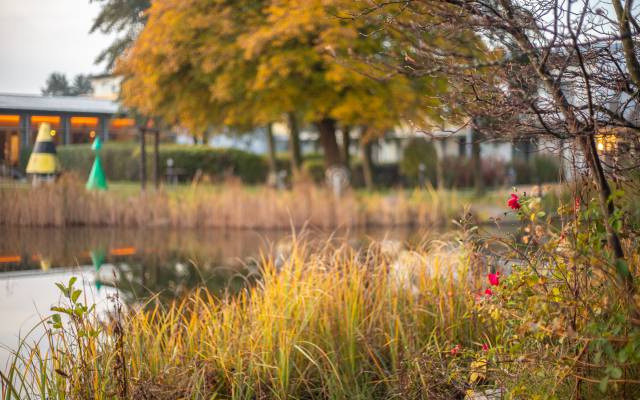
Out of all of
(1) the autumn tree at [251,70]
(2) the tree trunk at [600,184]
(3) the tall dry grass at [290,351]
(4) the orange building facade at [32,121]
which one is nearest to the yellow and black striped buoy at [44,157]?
(4) the orange building facade at [32,121]

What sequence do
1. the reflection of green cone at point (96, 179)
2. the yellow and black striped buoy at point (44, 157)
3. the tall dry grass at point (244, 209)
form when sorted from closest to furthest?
the yellow and black striped buoy at point (44, 157) → the tall dry grass at point (244, 209) → the reflection of green cone at point (96, 179)

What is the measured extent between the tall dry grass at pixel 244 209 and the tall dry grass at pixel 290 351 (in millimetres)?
6641

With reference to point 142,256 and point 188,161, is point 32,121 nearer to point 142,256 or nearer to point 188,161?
A: point 142,256

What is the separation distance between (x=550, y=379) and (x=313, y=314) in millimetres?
1556

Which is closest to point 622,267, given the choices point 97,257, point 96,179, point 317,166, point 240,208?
point 97,257

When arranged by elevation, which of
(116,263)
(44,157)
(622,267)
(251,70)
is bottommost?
(116,263)

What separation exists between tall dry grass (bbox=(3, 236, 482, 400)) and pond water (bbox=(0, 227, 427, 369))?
1.91 feet

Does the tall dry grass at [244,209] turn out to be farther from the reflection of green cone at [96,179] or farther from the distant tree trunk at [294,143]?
the distant tree trunk at [294,143]

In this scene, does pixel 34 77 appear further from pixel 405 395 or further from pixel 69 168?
pixel 405 395

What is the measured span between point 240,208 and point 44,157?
12.4 ft

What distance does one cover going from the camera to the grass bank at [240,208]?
10461 mm

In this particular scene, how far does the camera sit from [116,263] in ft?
24.8

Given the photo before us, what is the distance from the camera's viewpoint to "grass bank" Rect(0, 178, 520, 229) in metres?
10.5

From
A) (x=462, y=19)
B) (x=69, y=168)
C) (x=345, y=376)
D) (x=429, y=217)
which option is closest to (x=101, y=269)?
(x=69, y=168)
